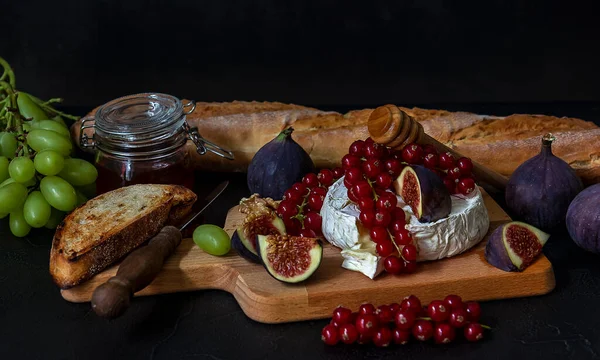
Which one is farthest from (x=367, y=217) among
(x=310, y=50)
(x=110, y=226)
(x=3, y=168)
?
(x=310, y=50)

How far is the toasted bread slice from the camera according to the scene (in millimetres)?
2385

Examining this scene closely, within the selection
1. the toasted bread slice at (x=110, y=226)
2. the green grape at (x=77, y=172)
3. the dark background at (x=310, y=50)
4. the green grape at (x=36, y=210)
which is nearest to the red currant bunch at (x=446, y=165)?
the toasted bread slice at (x=110, y=226)

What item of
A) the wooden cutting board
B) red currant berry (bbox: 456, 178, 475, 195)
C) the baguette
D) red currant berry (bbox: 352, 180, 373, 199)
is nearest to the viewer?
the wooden cutting board

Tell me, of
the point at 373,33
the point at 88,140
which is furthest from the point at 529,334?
the point at 373,33

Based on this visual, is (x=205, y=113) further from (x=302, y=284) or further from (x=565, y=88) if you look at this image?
(x=565, y=88)

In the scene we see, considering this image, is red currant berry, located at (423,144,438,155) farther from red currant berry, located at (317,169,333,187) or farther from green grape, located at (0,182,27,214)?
green grape, located at (0,182,27,214)

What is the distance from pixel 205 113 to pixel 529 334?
5.55 ft

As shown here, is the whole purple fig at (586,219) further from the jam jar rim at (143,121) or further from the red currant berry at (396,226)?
the jam jar rim at (143,121)

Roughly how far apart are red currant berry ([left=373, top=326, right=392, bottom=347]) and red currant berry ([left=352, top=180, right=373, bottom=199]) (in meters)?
0.41

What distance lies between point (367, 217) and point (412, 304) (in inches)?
11.3

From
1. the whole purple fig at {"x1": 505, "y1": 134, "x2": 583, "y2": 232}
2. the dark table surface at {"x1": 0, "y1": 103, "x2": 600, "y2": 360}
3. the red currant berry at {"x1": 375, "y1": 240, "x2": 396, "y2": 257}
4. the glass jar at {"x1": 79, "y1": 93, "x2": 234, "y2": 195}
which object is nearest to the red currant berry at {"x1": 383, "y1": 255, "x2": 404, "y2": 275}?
the red currant berry at {"x1": 375, "y1": 240, "x2": 396, "y2": 257}

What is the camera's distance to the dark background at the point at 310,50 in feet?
12.7

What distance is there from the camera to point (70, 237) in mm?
2439

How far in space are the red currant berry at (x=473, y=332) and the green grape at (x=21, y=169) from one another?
56.1 inches
